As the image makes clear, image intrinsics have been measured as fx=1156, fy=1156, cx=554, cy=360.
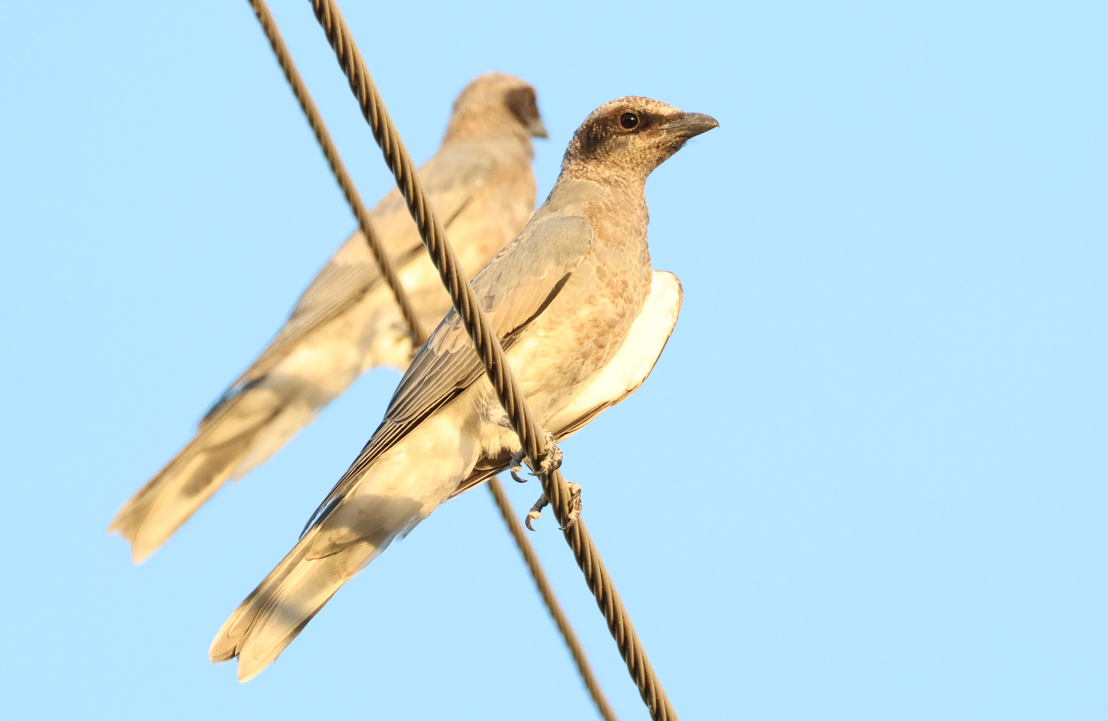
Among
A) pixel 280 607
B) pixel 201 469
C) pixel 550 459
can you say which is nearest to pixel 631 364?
pixel 550 459

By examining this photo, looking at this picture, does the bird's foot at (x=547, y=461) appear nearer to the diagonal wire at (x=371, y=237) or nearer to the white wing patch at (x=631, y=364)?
the diagonal wire at (x=371, y=237)

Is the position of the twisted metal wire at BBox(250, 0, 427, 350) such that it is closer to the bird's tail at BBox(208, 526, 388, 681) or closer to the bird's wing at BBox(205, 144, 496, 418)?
the bird's tail at BBox(208, 526, 388, 681)

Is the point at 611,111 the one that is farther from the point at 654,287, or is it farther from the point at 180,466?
the point at 180,466

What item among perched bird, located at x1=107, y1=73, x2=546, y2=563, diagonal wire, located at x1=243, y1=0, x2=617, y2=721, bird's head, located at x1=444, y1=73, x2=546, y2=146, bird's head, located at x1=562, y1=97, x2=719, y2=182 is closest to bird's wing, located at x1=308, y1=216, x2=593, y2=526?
diagonal wire, located at x1=243, y1=0, x2=617, y2=721

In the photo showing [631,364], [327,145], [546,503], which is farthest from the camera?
[631,364]


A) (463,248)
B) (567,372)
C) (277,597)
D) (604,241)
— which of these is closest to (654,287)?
(604,241)

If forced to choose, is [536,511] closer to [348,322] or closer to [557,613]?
[557,613]

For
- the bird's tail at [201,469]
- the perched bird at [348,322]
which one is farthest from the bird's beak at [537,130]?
the bird's tail at [201,469]
